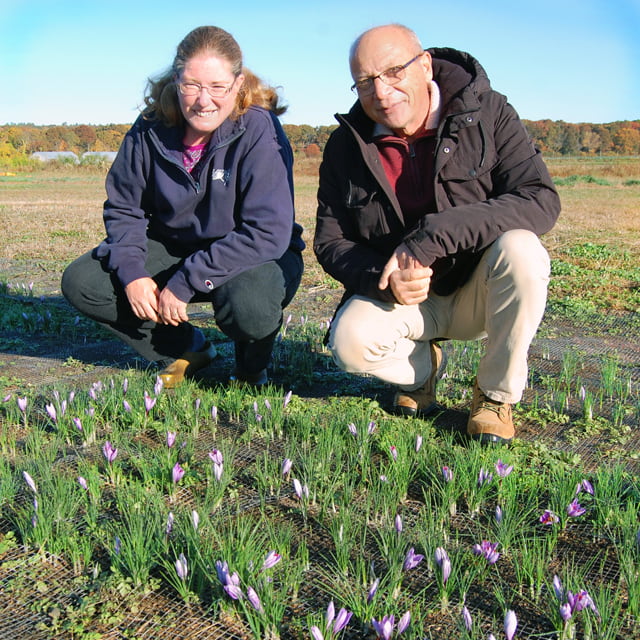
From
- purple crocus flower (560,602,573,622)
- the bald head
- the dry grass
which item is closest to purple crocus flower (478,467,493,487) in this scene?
purple crocus flower (560,602,573,622)

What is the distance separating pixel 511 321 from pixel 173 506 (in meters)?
1.66

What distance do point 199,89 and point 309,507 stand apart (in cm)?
211

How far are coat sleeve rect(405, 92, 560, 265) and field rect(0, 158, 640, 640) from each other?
34.6 inches

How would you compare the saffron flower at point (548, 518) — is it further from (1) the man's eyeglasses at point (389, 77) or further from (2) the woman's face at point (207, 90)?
(2) the woman's face at point (207, 90)

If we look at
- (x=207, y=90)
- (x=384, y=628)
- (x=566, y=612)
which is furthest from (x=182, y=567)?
(x=207, y=90)

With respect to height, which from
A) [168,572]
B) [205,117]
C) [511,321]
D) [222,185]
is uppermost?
[205,117]

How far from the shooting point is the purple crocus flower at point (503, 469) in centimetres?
247

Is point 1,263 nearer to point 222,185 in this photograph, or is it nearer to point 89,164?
point 222,185

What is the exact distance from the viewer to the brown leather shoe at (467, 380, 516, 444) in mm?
2998

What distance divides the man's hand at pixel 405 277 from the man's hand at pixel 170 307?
1.12 metres

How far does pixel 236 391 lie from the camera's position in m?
3.47

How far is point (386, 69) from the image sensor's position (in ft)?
9.57

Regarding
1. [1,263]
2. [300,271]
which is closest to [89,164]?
[1,263]

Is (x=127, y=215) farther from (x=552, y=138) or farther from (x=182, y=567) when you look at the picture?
(x=552, y=138)
